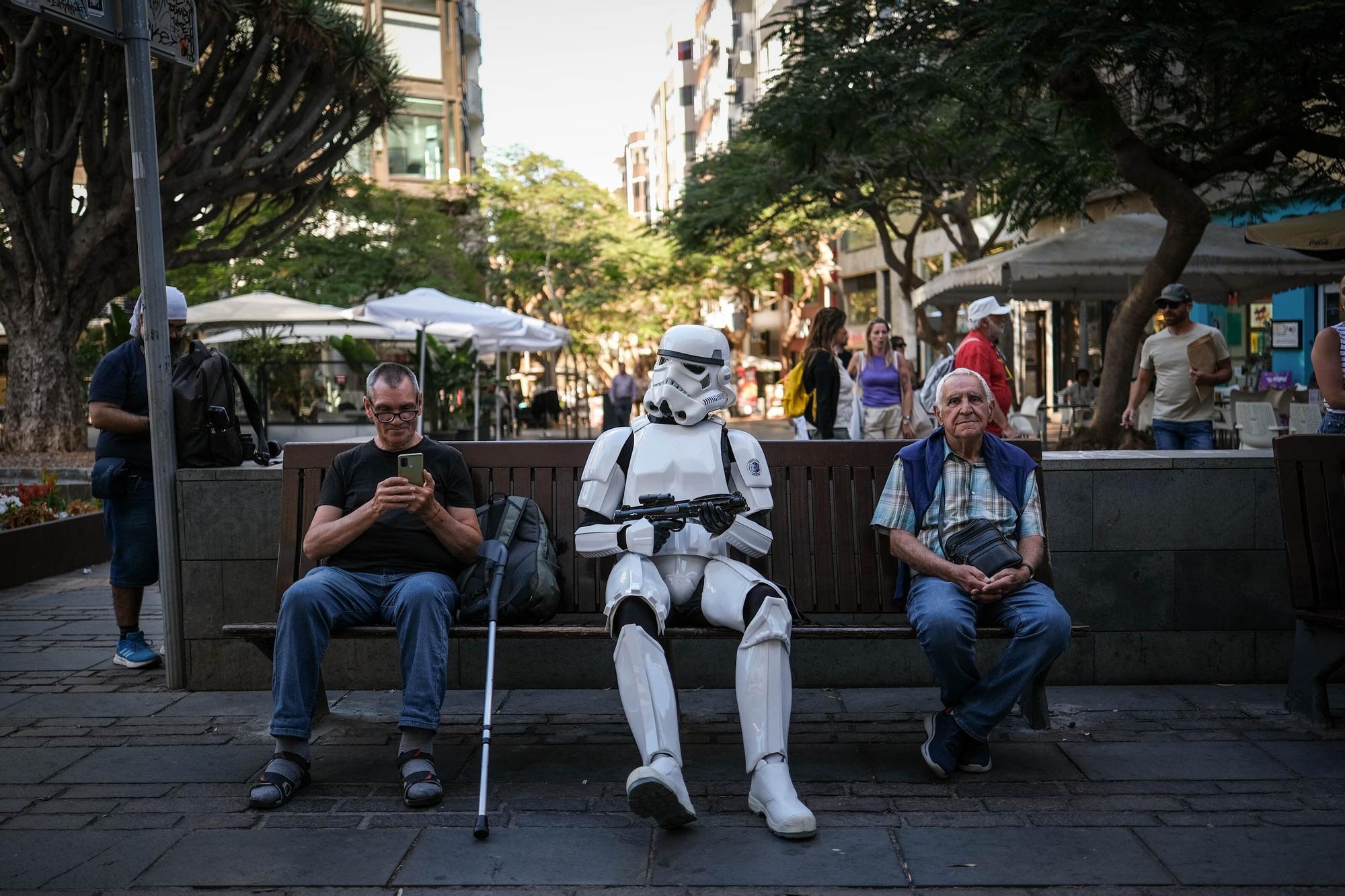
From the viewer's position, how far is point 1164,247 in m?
11.7

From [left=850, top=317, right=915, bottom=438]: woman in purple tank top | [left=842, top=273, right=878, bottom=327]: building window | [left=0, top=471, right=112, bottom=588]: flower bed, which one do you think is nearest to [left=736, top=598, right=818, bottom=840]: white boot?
[left=850, top=317, right=915, bottom=438]: woman in purple tank top

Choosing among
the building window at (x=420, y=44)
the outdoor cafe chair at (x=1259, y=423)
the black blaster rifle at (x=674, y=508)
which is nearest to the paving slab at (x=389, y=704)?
the black blaster rifle at (x=674, y=508)

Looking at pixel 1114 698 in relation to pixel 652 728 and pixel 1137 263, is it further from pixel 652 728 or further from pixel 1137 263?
pixel 1137 263

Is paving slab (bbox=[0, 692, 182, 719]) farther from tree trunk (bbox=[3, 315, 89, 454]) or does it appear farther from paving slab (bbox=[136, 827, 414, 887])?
tree trunk (bbox=[3, 315, 89, 454])

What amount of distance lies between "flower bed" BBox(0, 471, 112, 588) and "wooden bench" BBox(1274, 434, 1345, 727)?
7783 millimetres

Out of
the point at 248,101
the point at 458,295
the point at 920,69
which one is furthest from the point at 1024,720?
the point at 458,295

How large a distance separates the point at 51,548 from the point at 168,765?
5.81m

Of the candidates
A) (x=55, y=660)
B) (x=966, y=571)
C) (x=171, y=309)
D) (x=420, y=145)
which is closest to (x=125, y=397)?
(x=171, y=309)

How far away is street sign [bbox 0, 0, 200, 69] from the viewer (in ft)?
19.0

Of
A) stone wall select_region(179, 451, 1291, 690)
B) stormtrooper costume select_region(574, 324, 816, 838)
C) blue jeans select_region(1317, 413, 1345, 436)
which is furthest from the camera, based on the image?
blue jeans select_region(1317, 413, 1345, 436)

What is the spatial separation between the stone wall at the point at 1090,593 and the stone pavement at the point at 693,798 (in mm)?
107

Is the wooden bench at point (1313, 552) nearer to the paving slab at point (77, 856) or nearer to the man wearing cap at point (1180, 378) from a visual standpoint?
the man wearing cap at point (1180, 378)

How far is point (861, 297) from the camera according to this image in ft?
171

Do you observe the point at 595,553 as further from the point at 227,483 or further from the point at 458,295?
the point at 458,295
